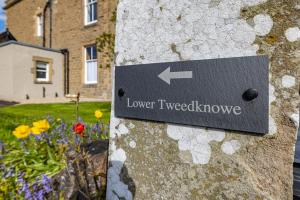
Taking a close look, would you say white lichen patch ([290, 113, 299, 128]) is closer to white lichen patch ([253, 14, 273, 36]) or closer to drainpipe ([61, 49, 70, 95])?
white lichen patch ([253, 14, 273, 36])

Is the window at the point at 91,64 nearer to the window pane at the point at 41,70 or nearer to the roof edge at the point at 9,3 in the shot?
the window pane at the point at 41,70

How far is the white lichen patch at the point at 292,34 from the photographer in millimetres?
1153

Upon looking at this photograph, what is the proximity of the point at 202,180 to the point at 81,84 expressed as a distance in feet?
45.5

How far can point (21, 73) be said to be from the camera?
14320mm

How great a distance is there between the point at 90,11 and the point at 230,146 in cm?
1441

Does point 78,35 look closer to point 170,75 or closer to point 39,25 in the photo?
point 39,25

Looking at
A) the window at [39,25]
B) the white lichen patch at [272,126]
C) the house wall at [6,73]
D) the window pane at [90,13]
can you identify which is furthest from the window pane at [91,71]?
the white lichen patch at [272,126]

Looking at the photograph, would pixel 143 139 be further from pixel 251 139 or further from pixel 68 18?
pixel 68 18

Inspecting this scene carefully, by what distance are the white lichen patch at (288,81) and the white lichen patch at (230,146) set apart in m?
0.35

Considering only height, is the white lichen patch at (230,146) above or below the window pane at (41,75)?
Answer: below

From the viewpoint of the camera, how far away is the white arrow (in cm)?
147

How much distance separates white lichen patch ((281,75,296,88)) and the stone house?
11798mm

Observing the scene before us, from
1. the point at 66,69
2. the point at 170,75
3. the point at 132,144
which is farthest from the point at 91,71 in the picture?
the point at 170,75

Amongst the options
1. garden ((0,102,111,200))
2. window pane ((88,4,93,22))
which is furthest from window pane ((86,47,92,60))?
garden ((0,102,111,200))
